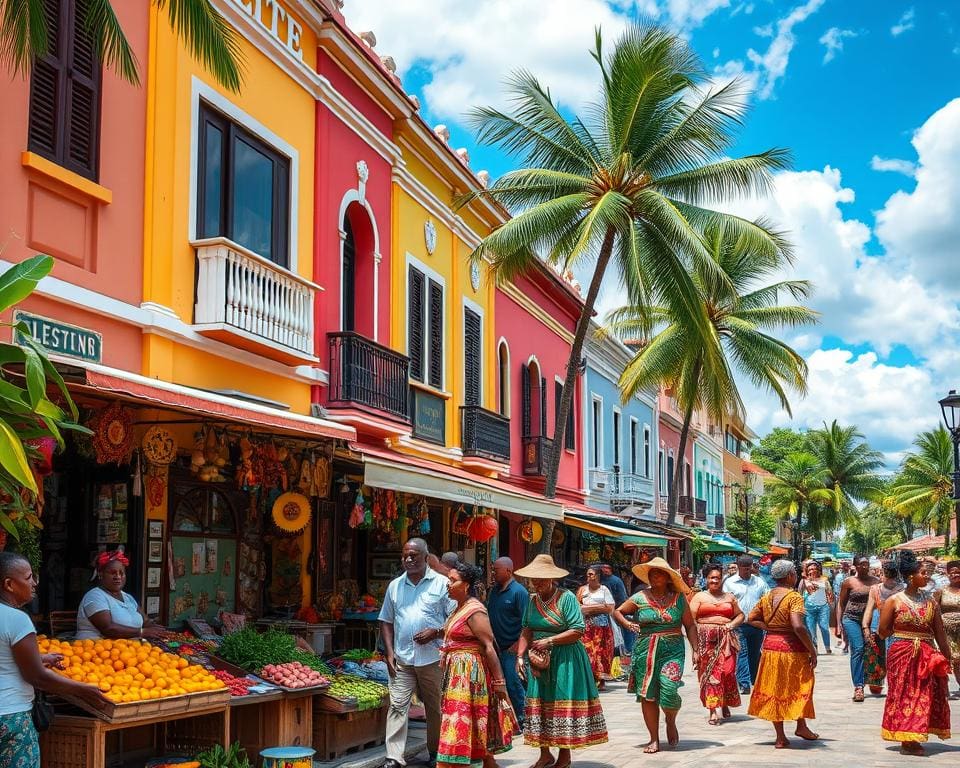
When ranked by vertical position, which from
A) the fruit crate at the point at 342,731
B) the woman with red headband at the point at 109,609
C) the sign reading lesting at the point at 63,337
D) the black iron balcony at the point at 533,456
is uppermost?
the sign reading lesting at the point at 63,337

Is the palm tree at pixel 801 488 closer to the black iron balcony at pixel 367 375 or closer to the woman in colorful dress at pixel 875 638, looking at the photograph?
the woman in colorful dress at pixel 875 638

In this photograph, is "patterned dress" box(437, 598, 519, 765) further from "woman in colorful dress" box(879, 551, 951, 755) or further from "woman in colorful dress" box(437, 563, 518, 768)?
"woman in colorful dress" box(879, 551, 951, 755)

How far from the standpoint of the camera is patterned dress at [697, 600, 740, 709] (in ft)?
38.9

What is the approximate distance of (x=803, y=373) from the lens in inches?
1147

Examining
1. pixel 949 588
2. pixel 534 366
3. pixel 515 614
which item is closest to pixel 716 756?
pixel 515 614

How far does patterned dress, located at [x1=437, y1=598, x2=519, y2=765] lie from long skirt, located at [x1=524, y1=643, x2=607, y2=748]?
492 mm

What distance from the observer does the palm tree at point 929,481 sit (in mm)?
58594

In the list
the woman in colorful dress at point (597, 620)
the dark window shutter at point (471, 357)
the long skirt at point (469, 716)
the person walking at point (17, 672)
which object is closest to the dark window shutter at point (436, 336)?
the dark window shutter at point (471, 357)

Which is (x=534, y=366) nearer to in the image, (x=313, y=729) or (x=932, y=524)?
(x=313, y=729)

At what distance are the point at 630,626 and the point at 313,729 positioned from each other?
292 cm

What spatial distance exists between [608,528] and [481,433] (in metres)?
3.61

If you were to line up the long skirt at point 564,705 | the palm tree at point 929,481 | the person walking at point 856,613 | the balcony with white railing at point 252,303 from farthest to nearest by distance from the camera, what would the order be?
the palm tree at point 929,481 < the person walking at point 856,613 < the balcony with white railing at point 252,303 < the long skirt at point 564,705

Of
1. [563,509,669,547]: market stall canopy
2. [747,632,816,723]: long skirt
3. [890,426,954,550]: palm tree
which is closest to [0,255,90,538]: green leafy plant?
[747,632,816,723]: long skirt

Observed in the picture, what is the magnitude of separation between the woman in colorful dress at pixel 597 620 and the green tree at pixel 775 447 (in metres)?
81.6
